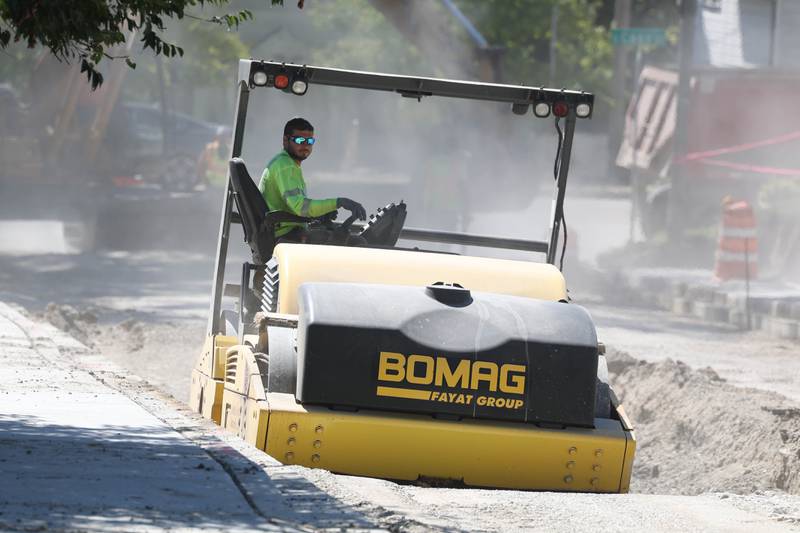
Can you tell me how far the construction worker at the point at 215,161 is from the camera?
85.3ft

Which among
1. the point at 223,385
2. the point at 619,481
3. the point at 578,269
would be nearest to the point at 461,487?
the point at 619,481

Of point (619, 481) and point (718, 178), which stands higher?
point (718, 178)

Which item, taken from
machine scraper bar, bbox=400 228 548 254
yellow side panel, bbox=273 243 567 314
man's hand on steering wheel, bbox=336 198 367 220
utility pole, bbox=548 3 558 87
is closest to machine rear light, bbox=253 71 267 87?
man's hand on steering wheel, bbox=336 198 367 220

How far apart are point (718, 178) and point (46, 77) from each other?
9811mm

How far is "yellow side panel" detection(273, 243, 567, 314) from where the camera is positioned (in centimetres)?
770

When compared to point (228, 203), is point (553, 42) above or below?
above

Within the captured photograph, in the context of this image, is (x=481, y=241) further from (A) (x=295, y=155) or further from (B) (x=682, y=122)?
(B) (x=682, y=122)

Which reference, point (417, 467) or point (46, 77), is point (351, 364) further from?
point (46, 77)

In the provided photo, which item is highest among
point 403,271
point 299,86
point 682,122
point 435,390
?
point 682,122

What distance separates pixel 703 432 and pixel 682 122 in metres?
11.4

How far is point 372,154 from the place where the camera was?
57.3 metres

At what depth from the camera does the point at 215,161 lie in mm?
32125

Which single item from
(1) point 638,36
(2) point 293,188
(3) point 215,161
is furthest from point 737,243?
(3) point 215,161

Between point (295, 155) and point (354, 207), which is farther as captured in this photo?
point (295, 155)
